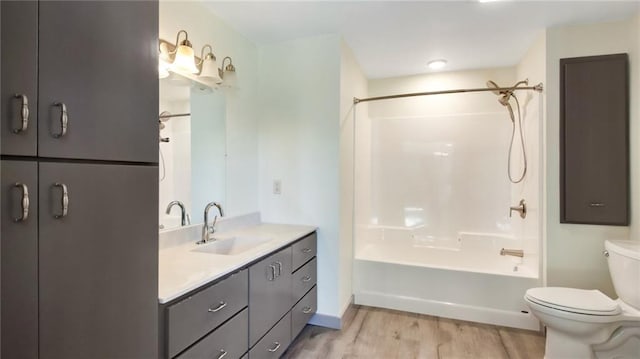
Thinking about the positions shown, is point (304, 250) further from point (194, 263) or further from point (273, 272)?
point (194, 263)

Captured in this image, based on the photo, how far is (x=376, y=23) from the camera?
226cm

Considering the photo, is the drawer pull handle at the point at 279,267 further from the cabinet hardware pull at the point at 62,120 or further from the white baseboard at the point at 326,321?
the cabinet hardware pull at the point at 62,120

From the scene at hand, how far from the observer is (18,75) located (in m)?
0.69

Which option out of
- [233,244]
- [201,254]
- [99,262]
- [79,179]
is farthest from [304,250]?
[79,179]

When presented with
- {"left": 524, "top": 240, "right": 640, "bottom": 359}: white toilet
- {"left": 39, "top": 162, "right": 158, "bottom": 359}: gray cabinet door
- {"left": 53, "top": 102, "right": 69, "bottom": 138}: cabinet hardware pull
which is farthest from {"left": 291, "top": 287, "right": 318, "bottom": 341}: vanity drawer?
{"left": 53, "top": 102, "right": 69, "bottom": 138}: cabinet hardware pull

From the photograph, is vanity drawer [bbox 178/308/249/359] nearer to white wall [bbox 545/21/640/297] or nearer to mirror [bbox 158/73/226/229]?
mirror [bbox 158/73/226/229]

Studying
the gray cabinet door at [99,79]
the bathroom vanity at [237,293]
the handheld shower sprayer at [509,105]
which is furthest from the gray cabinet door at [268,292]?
the handheld shower sprayer at [509,105]

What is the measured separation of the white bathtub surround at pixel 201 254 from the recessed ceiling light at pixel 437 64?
2043 mm

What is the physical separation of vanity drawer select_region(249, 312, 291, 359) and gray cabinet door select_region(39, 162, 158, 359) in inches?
28.8

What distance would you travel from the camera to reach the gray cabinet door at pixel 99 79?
2.45 ft

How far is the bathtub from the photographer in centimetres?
253

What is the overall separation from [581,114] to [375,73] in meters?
1.89

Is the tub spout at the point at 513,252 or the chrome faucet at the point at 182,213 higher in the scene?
the chrome faucet at the point at 182,213

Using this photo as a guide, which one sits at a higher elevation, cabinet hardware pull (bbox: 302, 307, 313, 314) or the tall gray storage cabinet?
the tall gray storage cabinet
